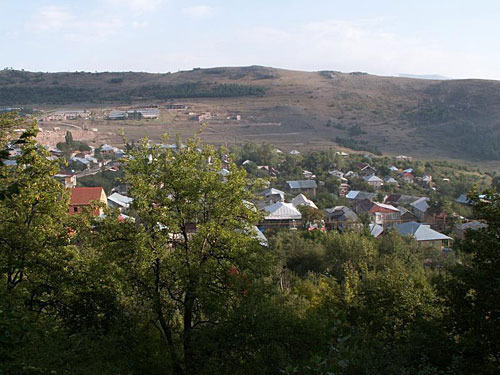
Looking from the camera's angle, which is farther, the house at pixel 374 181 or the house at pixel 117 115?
the house at pixel 117 115

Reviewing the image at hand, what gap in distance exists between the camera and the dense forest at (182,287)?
18.7ft

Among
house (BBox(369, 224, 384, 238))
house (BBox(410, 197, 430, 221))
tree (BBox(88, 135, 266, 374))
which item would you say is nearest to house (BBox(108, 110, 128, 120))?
house (BBox(410, 197, 430, 221))

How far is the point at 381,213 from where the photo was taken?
2909 centimetres

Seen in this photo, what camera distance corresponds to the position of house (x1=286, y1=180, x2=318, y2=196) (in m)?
36.5

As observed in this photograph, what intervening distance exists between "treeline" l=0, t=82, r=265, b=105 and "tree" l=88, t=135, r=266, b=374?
254 ft

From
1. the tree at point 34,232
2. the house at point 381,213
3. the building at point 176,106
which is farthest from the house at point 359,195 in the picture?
the building at point 176,106

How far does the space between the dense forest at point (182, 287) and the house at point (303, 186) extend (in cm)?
2859

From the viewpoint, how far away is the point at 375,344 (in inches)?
247

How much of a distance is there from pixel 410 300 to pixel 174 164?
487 centimetres

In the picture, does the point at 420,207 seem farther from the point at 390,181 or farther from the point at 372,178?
the point at 372,178

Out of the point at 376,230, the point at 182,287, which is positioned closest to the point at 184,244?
the point at 182,287

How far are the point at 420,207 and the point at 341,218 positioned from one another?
6.25m

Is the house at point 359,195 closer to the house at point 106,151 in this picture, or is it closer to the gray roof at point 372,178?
the gray roof at point 372,178

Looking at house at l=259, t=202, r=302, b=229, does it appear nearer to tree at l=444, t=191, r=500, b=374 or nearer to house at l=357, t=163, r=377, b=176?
house at l=357, t=163, r=377, b=176
